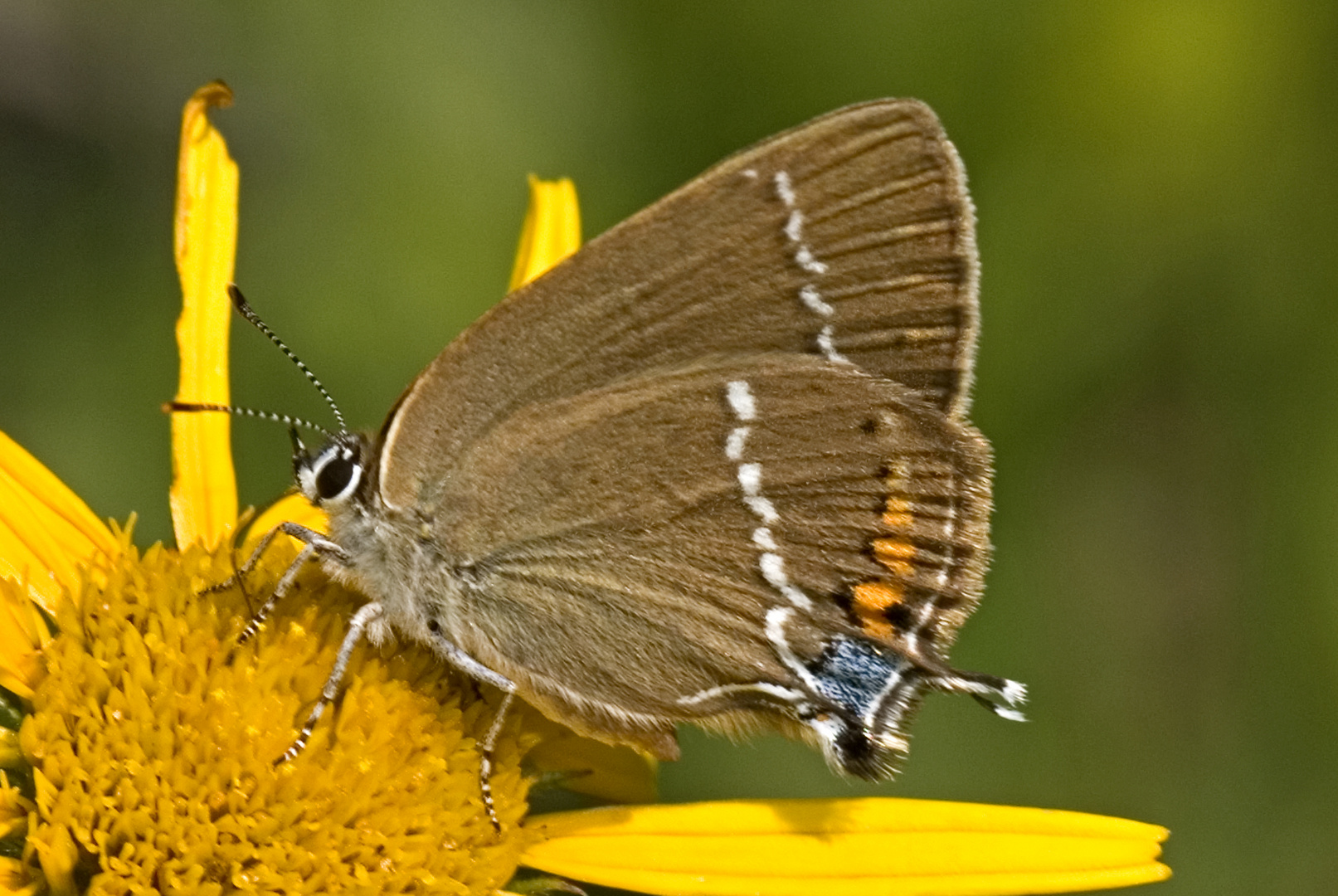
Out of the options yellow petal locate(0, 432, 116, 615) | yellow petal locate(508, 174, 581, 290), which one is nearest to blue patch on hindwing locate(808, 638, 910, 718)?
yellow petal locate(508, 174, 581, 290)

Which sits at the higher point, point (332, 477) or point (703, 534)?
point (703, 534)

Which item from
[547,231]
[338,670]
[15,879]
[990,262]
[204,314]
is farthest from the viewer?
[990,262]

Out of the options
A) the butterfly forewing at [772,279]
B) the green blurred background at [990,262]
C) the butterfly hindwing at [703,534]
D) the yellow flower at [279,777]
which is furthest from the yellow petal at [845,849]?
the green blurred background at [990,262]

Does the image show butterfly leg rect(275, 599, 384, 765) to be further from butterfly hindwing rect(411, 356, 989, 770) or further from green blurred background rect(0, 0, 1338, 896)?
green blurred background rect(0, 0, 1338, 896)

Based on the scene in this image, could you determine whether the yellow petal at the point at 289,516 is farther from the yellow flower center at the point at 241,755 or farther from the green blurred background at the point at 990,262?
the green blurred background at the point at 990,262

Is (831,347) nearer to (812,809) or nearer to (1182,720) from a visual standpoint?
(812,809)

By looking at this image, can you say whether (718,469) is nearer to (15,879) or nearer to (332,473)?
(332,473)

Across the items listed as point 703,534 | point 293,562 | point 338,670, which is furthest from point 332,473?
point 703,534

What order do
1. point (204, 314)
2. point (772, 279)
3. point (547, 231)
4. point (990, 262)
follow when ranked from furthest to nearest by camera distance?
point (990, 262)
point (547, 231)
point (204, 314)
point (772, 279)

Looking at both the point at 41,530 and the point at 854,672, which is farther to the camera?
the point at 41,530
